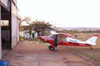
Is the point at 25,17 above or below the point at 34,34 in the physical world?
above

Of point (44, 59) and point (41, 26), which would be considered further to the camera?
point (41, 26)

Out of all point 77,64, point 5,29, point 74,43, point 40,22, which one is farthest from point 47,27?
point 77,64

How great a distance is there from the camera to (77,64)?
490 inches

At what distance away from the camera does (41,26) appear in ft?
158

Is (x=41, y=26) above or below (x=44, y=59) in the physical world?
above

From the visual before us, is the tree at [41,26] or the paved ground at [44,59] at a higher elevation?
→ the tree at [41,26]

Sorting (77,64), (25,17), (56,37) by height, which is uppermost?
(25,17)

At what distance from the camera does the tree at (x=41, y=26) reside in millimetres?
47375

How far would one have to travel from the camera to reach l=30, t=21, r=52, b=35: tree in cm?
4738

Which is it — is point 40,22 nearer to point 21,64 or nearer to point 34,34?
point 34,34

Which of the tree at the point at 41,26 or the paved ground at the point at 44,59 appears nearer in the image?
the paved ground at the point at 44,59

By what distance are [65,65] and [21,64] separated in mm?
2584

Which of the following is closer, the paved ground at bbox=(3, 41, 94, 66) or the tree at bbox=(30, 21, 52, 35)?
the paved ground at bbox=(3, 41, 94, 66)

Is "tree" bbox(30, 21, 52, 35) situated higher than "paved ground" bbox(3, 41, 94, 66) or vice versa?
"tree" bbox(30, 21, 52, 35)
